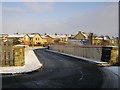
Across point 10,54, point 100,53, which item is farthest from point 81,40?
point 10,54

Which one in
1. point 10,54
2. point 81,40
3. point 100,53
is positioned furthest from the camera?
point 81,40

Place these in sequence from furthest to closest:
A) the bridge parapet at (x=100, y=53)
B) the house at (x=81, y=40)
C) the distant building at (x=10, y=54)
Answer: the house at (x=81, y=40)
the bridge parapet at (x=100, y=53)
the distant building at (x=10, y=54)

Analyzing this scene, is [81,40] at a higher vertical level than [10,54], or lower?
higher

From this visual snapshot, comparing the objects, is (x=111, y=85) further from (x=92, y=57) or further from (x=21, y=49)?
(x=92, y=57)

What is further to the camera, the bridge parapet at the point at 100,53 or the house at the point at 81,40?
the house at the point at 81,40

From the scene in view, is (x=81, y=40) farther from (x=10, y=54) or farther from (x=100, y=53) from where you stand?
(x=10, y=54)

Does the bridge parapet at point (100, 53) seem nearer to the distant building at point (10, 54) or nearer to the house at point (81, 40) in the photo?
the distant building at point (10, 54)

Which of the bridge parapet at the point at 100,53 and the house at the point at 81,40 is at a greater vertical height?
the house at the point at 81,40

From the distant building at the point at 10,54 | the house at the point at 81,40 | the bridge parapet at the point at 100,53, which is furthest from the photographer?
the house at the point at 81,40

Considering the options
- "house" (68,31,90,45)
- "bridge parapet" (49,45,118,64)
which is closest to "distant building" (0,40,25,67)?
"bridge parapet" (49,45,118,64)

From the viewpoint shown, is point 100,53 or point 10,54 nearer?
point 10,54

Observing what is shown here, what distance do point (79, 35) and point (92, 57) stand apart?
60.0 meters

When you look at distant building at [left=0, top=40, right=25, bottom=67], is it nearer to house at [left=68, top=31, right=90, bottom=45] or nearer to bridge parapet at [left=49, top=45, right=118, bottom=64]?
bridge parapet at [left=49, top=45, right=118, bottom=64]

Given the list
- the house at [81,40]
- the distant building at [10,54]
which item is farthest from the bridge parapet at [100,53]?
the house at [81,40]
